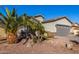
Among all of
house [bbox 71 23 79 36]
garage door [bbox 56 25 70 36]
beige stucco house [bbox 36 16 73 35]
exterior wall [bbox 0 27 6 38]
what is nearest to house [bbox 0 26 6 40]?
exterior wall [bbox 0 27 6 38]

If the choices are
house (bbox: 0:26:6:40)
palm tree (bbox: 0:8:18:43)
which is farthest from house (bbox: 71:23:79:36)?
house (bbox: 0:26:6:40)

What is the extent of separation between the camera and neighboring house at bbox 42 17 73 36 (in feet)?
8.32

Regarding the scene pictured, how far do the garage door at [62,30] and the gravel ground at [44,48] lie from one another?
0.13ft

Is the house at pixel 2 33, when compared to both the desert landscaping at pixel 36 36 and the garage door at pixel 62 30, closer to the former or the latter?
the desert landscaping at pixel 36 36

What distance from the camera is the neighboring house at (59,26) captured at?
254 cm

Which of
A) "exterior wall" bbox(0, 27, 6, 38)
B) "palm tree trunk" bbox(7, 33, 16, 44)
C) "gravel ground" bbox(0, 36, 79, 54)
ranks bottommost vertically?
"gravel ground" bbox(0, 36, 79, 54)

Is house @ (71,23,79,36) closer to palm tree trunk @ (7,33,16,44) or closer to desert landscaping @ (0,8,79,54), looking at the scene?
desert landscaping @ (0,8,79,54)

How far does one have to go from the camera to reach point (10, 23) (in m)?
2.51

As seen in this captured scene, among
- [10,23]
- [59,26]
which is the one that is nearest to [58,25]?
[59,26]

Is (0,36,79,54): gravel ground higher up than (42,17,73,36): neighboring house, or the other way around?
(42,17,73,36): neighboring house

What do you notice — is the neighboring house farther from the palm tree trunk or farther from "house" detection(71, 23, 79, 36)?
the palm tree trunk

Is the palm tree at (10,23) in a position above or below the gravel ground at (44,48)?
above

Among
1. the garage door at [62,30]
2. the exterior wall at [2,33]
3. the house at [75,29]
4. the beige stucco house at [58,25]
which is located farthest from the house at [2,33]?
the house at [75,29]

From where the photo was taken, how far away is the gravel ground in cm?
252
